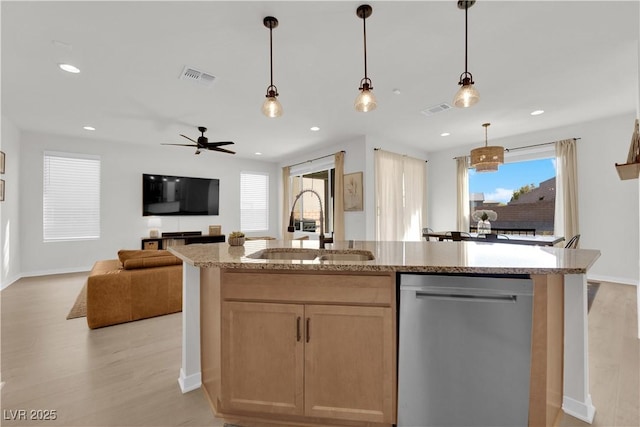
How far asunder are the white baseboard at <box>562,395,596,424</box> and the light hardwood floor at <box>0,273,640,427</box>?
3 cm

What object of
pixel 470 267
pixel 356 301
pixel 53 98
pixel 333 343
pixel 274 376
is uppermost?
pixel 53 98

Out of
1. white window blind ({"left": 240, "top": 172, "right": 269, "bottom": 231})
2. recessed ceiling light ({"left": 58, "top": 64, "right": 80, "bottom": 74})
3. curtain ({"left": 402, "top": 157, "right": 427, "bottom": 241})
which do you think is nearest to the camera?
recessed ceiling light ({"left": 58, "top": 64, "right": 80, "bottom": 74})

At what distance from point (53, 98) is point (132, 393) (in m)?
3.89

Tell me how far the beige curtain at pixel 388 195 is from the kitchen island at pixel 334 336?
415 cm

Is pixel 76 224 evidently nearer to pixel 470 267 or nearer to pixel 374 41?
pixel 374 41

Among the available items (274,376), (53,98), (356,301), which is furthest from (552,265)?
(53,98)

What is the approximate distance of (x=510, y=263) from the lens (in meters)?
1.36

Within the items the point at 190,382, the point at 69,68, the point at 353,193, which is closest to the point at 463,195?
the point at 353,193

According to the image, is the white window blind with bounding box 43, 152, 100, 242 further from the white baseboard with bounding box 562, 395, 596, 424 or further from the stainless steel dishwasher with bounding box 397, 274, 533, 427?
the white baseboard with bounding box 562, 395, 596, 424

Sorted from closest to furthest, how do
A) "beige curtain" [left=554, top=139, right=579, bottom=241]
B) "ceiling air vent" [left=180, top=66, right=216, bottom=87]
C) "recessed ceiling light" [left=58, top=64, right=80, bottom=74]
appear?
"recessed ceiling light" [left=58, top=64, right=80, bottom=74]
"ceiling air vent" [left=180, top=66, right=216, bottom=87]
"beige curtain" [left=554, top=139, right=579, bottom=241]

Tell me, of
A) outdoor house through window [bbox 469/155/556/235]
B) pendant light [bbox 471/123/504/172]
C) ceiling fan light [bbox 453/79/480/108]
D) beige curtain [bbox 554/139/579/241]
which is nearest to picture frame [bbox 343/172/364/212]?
pendant light [bbox 471/123/504/172]

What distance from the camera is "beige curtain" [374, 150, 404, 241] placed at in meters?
5.67

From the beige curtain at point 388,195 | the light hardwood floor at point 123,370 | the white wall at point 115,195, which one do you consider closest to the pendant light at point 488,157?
the beige curtain at point 388,195

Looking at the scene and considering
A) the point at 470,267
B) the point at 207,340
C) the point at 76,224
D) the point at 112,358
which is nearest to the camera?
the point at 470,267
